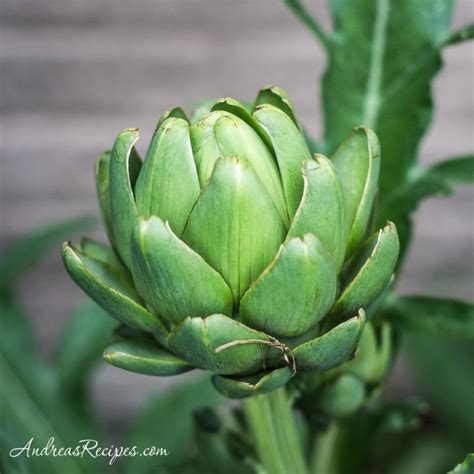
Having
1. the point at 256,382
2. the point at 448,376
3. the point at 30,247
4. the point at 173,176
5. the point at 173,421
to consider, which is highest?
the point at 173,176

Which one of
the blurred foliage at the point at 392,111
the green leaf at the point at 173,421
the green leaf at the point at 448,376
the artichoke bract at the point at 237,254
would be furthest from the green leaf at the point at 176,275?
the green leaf at the point at 448,376

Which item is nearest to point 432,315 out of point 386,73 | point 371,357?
point 371,357

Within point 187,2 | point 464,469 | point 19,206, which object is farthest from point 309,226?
point 19,206

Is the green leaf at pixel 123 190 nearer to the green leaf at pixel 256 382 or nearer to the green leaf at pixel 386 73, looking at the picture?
the green leaf at pixel 256 382

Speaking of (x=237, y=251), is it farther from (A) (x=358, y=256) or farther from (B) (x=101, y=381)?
(B) (x=101, y=381)

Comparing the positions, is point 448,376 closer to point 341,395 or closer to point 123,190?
point 341,395
